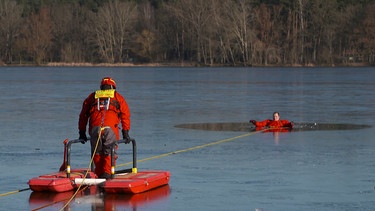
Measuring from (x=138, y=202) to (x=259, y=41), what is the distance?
114 m

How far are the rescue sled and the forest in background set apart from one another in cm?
10765

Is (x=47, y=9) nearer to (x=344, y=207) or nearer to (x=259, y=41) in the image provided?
(x=259, y=41)

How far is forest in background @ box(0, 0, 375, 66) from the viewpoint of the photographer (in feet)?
416

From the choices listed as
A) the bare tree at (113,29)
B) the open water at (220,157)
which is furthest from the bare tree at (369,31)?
the open water at (220,157)

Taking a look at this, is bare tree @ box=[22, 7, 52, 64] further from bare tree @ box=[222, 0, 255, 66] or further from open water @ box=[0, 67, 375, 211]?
open water @ box=[0, 67, 375, 211]

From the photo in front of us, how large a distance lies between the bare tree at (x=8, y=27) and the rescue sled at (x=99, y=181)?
12797 centimetres

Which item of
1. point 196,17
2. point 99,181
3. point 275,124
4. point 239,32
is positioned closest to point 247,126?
point 275,124

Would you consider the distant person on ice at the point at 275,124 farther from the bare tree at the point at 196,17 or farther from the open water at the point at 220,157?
the bare tree at the point at 196,17

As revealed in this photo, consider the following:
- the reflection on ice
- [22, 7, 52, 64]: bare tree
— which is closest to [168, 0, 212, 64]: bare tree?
[22, 7, 52, 64]: bare tree

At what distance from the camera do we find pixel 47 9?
5881 inches

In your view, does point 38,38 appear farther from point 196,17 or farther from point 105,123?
point 105,123

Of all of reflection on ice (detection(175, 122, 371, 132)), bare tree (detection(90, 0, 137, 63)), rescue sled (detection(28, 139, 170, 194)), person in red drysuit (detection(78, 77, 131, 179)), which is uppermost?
bare tree (detection(90, 0, 137, 63))

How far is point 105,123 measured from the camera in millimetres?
13781

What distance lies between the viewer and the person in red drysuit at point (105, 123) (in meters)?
13.7
